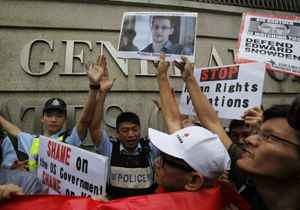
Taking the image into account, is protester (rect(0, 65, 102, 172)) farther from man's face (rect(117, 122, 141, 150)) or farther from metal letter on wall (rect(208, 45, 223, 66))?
metal letter on wall (rect(208, 45, 223, 66))

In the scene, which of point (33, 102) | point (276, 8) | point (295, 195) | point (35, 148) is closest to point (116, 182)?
point (35, 148)

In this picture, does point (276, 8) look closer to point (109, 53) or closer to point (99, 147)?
point (109, 53)

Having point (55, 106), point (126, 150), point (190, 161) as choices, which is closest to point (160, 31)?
point (126, 150)

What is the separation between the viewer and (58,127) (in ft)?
13.6

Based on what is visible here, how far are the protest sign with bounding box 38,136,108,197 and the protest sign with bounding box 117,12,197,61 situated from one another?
52.9 inches

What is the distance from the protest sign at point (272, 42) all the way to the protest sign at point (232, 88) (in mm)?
402

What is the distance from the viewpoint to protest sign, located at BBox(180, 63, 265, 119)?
3154 mm

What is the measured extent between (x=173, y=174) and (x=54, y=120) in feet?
8.28

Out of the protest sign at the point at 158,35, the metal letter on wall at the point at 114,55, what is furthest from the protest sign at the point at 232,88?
the metal letter on wall at the point at 114,55

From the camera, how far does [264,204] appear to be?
1904mm

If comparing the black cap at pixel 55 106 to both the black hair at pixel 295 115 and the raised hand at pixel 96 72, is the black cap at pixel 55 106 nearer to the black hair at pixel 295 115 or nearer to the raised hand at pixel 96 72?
the raised hand at pixel 96 72

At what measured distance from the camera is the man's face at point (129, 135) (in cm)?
361

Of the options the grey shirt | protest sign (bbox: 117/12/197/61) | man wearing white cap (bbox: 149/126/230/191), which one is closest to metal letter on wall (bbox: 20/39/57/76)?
protest sign (bbox: 117/12/197/61)

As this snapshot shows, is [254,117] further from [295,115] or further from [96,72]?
[96,72]
